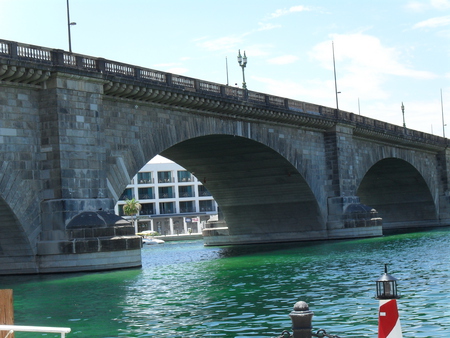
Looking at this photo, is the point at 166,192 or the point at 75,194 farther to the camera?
the point at 166,192

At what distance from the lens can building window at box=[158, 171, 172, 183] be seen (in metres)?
104

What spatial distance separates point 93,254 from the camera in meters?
29.4

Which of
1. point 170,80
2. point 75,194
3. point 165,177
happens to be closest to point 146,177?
point 165,177

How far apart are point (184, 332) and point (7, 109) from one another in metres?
16.5

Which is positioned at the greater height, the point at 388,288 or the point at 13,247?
the point at 13,247

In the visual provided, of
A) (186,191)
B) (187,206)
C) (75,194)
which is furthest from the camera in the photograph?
(187,206)

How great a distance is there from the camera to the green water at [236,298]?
15930mm

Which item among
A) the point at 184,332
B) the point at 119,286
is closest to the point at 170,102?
the point at 119,286

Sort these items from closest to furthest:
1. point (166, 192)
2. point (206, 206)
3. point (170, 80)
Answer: point (170, 80) → point (166, 192) → point (206, 206)

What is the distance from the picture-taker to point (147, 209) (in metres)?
105

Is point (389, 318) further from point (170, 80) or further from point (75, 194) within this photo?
point (170, 80)

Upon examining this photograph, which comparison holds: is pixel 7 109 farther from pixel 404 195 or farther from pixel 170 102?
pixel 404 195

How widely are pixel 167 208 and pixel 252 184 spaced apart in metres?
53.0

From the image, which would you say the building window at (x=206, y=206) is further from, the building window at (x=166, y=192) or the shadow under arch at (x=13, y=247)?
the shadow under arch at (x=13, y=247)
